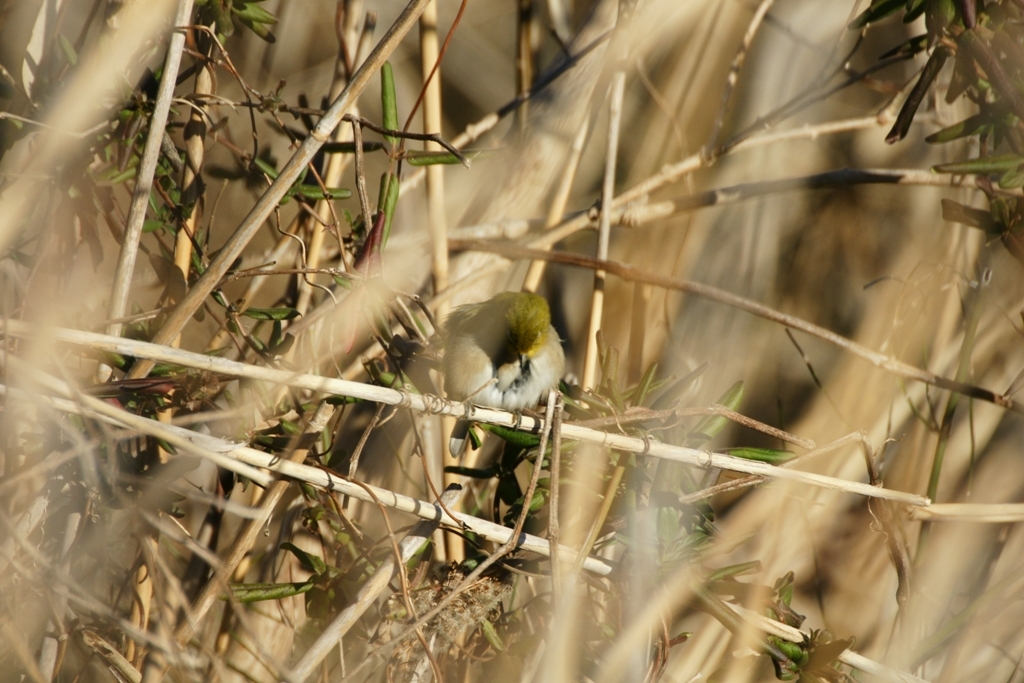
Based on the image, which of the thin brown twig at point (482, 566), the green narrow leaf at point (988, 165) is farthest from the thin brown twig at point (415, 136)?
the green narrow leaf at point (988, 165)

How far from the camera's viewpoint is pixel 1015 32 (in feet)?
5.89

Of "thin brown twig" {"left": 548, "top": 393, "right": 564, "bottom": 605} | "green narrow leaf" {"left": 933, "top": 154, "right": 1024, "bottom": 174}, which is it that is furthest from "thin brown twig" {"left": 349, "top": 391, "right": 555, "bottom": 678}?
"green narrow leaf" {"left": 933, "top": 154, "right": 1024, "bottom": 174}

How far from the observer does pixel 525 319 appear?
2.18 metres

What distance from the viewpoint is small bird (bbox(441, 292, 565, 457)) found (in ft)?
7.22

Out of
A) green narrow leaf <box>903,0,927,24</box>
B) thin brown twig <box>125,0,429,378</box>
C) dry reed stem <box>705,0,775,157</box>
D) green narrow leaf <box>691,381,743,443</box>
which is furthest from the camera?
dry reed stem <box>705,0,775,157</box>

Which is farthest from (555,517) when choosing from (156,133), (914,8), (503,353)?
(914,8)

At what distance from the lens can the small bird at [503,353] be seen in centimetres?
220

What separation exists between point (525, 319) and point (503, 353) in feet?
0.56

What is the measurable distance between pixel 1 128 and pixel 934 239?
2903 mm

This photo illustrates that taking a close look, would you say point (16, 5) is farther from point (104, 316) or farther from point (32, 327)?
point (32, 327)

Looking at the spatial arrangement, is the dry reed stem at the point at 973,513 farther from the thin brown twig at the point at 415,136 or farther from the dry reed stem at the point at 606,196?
the thin brown twig at the point at 415,136

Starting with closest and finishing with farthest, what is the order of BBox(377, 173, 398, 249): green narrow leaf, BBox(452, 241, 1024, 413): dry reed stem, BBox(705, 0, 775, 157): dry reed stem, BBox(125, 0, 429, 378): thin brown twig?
1. BBox(125, 0, 429, 378): thin brown twig
2. BBox(377, 173, 398, 249): green narrow leaf
3. BBox(452, 241, 1024, 413): dry reed stem
4. BBox(705, 0, 775, 157): dry reed stem

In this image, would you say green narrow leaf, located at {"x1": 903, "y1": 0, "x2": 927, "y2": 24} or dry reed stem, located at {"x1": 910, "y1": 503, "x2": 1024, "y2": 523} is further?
dry reed stem, located at {"x1": 910, "y1": 503, "x2": 1024, "y2": 523}

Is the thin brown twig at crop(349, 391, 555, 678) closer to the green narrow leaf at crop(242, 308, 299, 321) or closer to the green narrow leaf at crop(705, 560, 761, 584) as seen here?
the green narrow leaf at crop(705, 560, 761, 584)
